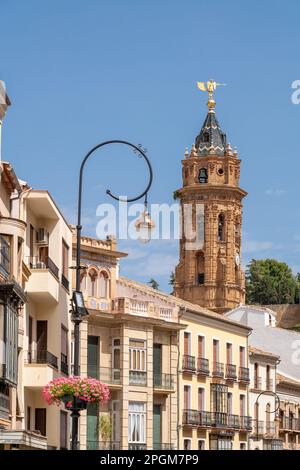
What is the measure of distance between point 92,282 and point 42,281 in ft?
80.0

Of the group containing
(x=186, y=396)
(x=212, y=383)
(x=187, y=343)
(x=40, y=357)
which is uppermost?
(x=187, y=343)

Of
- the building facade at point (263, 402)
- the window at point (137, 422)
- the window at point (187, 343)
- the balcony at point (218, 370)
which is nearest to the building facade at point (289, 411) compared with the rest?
the building facade at point (263, 402)

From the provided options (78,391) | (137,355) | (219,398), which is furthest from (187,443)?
(78,391)

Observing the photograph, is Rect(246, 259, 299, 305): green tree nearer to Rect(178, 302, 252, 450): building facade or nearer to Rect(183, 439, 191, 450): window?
Rect(178, 302, 252, 450): building facade

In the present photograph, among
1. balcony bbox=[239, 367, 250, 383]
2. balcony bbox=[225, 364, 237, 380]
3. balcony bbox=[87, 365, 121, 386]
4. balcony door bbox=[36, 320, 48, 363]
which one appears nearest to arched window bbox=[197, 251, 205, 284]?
balcony bbox=[239, 367, 250, 383]

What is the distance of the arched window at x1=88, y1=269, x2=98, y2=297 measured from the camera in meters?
65.8

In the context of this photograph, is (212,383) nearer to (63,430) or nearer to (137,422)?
(137,422)

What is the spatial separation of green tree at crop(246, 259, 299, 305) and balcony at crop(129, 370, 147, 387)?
125082 mm

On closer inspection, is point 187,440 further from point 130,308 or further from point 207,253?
point 207,253

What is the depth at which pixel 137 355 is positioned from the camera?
6712 centimetres

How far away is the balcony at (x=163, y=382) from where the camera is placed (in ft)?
225
